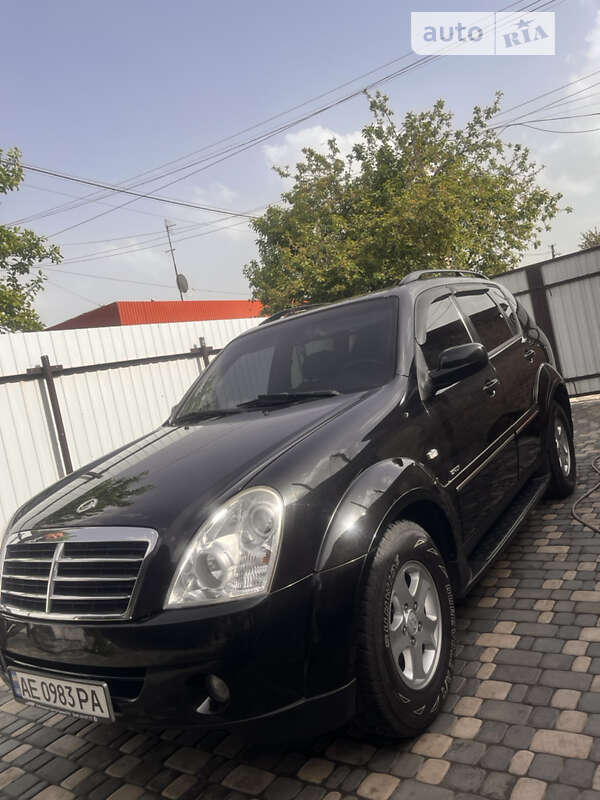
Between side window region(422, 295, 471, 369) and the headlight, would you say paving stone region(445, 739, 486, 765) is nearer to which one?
the headlight

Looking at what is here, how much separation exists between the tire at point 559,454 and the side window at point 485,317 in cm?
79

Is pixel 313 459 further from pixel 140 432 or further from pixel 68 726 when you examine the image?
pixel 140 432

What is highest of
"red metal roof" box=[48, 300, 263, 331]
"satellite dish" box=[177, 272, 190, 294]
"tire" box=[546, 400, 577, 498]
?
"satellite dish" box=[177, 272, 190, 294]

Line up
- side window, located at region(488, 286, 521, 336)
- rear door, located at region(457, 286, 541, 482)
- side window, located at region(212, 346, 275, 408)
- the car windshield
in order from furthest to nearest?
side window, located at region(488, 286, 521, 336), rear door, located at region(457, 286, 541, 482), side window, located at region(212, 346, 275, 408), the car windshield

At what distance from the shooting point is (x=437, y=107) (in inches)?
1013

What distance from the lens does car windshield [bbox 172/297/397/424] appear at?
9.76 ft

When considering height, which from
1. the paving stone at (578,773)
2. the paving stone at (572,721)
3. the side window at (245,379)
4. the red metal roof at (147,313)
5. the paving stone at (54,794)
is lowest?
the paving stone at (54,794)

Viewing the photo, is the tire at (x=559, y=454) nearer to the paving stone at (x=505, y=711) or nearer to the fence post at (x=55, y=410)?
the paving stone at (x=505, y=711)

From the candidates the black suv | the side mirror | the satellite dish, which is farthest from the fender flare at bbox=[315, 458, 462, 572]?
the satellite dish

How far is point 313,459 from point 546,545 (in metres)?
2.46

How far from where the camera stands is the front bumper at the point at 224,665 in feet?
6.10

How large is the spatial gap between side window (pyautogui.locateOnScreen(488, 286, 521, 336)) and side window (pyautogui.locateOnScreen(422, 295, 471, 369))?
87cm

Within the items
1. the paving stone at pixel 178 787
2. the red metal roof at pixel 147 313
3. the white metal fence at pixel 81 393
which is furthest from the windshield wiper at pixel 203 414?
the red metal roof at pixel 147 313

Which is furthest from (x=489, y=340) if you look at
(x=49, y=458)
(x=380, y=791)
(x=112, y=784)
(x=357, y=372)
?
(x=49, y=458)
